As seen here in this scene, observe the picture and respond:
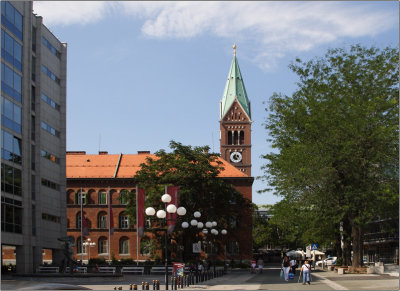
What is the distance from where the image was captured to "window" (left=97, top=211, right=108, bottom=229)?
93.9m

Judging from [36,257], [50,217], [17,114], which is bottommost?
[36,257]

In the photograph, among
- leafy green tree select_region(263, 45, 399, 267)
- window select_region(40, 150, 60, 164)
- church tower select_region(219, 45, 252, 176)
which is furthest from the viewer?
church tower select_region(219, 45, 252, 176)

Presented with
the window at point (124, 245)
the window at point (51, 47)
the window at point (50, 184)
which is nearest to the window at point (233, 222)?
the window at point (124, 245)

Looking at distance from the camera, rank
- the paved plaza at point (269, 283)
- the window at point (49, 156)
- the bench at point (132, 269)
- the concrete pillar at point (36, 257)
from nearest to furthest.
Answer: the paved plaza at point (269, 283)
the bench at point (132, 269)
the concrete pillar at point (36, 257)
the window at point (49, 156)

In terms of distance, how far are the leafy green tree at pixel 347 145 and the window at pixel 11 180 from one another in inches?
897

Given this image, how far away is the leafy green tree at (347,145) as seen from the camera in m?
44.1

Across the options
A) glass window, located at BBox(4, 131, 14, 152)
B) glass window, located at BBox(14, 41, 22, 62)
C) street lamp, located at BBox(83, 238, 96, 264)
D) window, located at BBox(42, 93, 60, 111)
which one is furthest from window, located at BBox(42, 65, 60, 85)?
street lamp, located at BBox(83, 238, 96, 264)

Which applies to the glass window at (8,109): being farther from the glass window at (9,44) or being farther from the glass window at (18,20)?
the glass window at (18,20)

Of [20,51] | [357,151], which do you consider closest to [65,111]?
[20,51]

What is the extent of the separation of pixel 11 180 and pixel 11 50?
11576 millimetres

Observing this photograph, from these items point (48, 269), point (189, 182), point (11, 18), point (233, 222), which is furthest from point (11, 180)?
point (233, 222)

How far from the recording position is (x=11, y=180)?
51.2 m

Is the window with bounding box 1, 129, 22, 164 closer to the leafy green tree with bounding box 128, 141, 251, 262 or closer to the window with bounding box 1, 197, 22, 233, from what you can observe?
the window with bounding box 1, 197, 22, 233

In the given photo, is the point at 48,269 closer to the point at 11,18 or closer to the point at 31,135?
the point at 31,135
